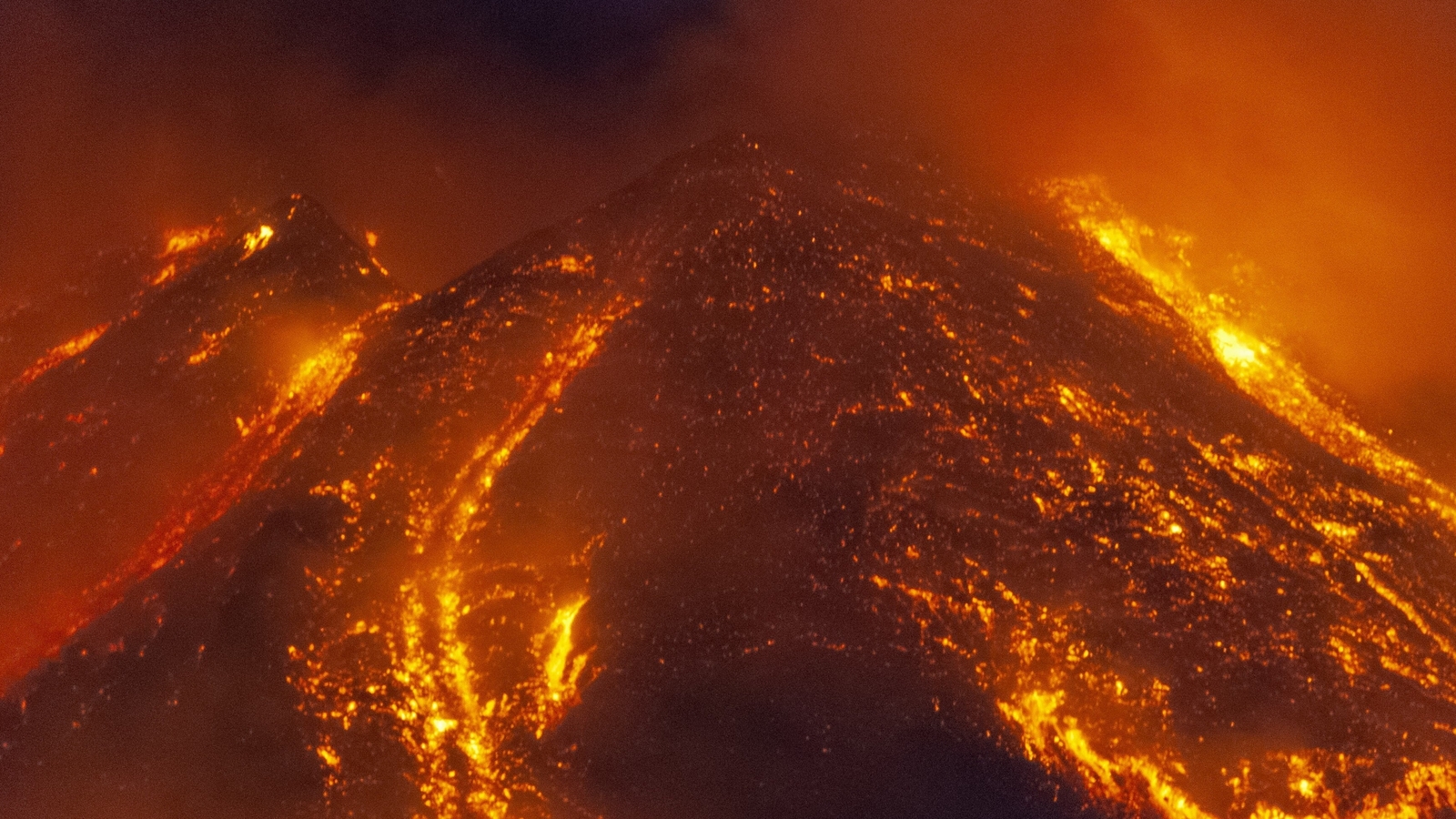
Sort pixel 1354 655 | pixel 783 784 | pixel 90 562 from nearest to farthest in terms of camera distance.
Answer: pixel 783 784, pixel 1354 655, pixel 90 562

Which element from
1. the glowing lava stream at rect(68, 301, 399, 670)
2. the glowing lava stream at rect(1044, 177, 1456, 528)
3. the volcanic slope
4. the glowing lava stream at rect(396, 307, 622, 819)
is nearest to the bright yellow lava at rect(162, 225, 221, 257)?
the volcanic slope

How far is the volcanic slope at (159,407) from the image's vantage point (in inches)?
83.5

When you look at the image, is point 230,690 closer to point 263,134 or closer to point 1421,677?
point 263,134

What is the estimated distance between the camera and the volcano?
178 cm

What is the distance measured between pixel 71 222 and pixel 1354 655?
301cm

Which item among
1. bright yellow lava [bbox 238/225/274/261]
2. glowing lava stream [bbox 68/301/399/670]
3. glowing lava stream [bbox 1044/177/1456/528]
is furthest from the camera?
bright yellow lava [bbox 238/225/274/261]

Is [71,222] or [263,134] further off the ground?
[263,134]

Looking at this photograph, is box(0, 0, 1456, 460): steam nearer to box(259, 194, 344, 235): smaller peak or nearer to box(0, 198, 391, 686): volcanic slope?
box(259, 194, 344, 235): smaller peak

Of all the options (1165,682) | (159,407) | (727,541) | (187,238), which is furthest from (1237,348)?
(187,238)

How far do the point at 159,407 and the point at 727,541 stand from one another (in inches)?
49.2

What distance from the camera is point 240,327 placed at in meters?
2.35

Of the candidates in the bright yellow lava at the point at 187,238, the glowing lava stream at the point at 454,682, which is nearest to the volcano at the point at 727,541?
the glowing lava stream at the point at 454,682

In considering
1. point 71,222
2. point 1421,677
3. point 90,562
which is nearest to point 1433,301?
point 1421,677

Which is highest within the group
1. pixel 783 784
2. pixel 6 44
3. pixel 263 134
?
pixel 6 44
